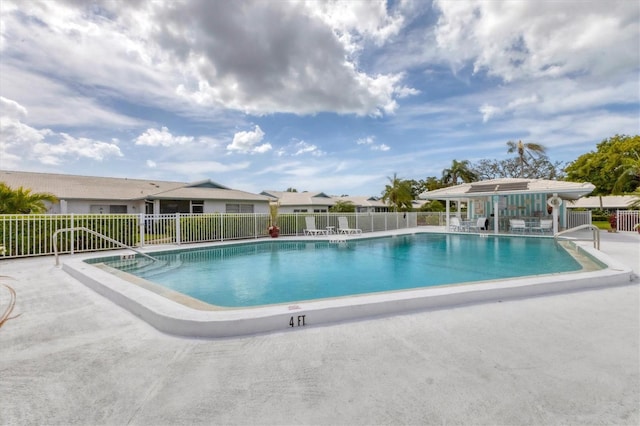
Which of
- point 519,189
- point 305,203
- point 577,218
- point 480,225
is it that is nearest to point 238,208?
point 305,203

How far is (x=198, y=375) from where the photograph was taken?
2.66 m

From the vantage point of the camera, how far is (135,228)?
12508 mm

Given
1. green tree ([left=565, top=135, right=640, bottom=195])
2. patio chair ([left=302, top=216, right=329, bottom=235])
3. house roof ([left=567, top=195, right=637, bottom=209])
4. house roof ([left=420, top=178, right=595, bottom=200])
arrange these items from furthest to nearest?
house roof ([left=567, top=195, right=637, bottom=209]), green tree ([left=565, top=135, right=640, bottom=195]), patio chair ([left=302, top=216, right=329, bottom=235]), house roof ([left=420, top=178, right=595, bottom=200])

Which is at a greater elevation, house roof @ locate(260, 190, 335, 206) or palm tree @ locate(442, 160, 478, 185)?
palm tree @ locate(442, 160, 478, 185)

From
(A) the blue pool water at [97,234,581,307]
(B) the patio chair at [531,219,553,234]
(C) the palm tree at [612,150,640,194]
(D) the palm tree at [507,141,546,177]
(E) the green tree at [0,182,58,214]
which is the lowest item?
(A) the blue pool water at [97,234,581,307]

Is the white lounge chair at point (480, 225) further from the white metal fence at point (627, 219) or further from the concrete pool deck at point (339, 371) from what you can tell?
the concrete pool deck at point (339, 371)

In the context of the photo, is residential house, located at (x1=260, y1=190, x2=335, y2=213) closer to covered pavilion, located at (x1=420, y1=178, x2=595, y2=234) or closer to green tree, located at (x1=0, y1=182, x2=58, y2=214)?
covered pavilion, located at (x1=420, y1=178, x2=595, y2=234)

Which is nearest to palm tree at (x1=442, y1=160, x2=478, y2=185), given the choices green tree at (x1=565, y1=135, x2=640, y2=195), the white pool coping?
green tree at (x1=565, y1=135, x2=640, y2=195)

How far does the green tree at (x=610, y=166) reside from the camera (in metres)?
23.8

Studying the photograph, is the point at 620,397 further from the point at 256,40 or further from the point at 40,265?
the point at 256,40

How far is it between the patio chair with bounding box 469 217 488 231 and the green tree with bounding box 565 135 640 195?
A: 40.4 feet

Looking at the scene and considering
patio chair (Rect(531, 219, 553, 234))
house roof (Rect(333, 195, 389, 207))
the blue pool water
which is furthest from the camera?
house roof (Rect(333, 195, 389, 207))

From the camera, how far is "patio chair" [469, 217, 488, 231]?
20109 millimetres

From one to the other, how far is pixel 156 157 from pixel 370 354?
27.0 m
